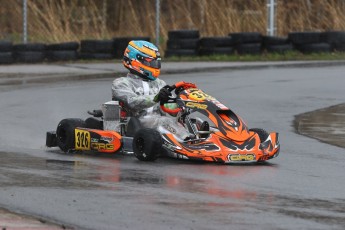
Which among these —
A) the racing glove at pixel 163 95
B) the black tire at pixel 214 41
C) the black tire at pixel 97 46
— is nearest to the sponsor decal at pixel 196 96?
the racing glove at pixel 163 95

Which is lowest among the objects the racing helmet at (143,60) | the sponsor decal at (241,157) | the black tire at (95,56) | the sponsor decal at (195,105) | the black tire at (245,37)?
the black tire at (95,56)

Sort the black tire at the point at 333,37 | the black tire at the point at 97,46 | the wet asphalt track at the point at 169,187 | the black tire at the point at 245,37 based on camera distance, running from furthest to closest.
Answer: the black tire at the point at 333,37 → the black tire at the point at 245,37 → the black tire at the point at 97,46 → the wet asphalt track at the point at 169,187

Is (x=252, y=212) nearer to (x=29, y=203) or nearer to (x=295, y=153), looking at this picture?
(x=29, y=203)

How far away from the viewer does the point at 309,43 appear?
26.8 m

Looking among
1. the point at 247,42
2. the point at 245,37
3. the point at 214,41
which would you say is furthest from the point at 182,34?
the point at 247,42

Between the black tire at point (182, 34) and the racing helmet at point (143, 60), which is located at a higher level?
the racing helmet at point (143, 60)

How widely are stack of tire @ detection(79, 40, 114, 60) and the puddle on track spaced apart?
908 cm

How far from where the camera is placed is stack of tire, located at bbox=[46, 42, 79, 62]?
24422 millimetres

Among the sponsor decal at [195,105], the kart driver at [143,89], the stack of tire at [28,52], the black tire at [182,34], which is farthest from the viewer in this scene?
the black tire at [182,34]

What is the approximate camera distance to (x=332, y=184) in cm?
907

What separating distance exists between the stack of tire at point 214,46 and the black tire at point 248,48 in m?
0.31

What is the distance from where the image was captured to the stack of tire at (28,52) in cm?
2378

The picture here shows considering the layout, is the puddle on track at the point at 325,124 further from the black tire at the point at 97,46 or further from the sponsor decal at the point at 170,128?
the black tire at the point at 97,46

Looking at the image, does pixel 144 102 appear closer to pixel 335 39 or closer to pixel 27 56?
pixel 27 56
